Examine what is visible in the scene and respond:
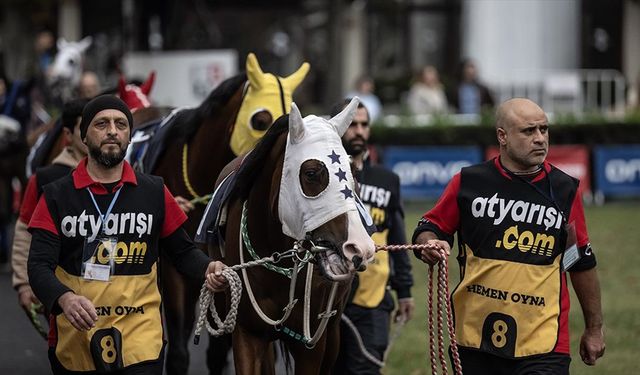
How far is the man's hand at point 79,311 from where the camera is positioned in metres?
5.74

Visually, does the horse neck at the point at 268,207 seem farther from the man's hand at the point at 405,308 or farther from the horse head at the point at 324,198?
the man's hand at the point at 405,308

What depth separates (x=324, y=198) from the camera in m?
5.91

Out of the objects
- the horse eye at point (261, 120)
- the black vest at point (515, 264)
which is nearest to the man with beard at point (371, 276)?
the horse eye at point (261, 120)

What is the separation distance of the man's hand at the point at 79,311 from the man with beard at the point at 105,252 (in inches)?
7.7

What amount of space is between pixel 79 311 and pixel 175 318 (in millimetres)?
2654

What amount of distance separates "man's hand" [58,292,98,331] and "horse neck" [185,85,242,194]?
2.66m

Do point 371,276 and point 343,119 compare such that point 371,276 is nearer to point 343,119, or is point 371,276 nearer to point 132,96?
point 343,119

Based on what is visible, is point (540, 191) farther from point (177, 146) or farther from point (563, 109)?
point (563, 109)

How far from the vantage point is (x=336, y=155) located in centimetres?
601

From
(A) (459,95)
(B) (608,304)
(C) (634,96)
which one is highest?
(A) (459,95)

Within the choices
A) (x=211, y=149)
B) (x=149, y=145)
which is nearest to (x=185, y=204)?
(x=211, y=149)

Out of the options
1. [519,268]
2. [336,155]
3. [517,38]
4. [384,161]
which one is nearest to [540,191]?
[519,268]

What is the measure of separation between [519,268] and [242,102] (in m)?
2.52

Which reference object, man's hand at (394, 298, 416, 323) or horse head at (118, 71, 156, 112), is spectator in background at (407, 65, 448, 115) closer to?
horse head at (118, 71, 156, 112)
